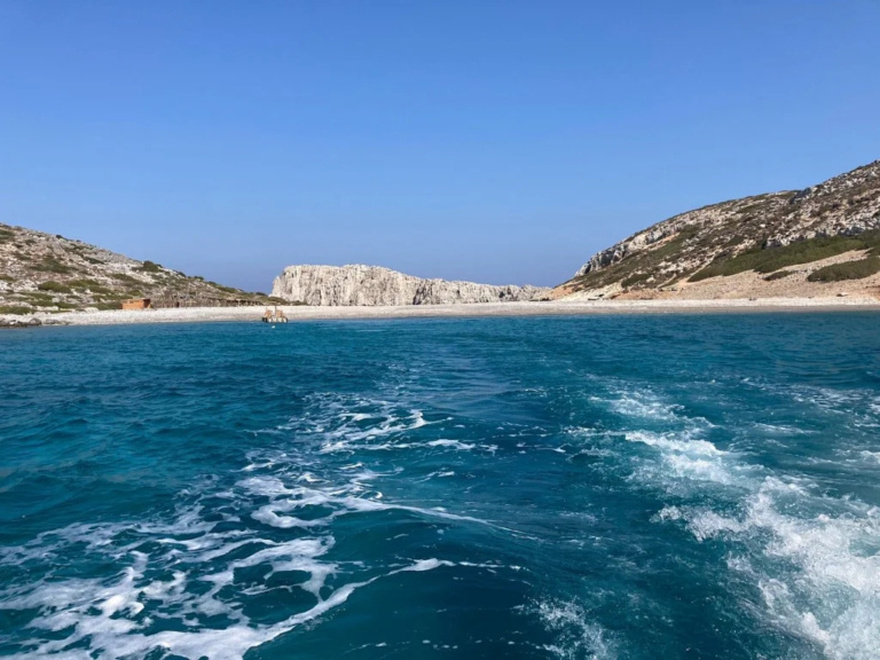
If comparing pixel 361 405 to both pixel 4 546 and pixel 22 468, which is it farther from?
pixel 4 546

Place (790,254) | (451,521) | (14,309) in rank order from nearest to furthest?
(451,521)
(14,309)
(790,254)

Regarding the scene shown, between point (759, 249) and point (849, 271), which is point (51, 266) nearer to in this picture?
point (759, 249)

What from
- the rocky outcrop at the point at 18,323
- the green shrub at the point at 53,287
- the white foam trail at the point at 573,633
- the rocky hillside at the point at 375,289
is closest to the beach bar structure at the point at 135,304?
the green shrub at the point at 53,287

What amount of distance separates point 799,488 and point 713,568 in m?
3.53

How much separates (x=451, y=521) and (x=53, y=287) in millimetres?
79748

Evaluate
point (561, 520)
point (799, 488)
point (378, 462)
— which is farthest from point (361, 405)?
point (799, 488)

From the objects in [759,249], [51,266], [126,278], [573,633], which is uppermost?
[51,266]

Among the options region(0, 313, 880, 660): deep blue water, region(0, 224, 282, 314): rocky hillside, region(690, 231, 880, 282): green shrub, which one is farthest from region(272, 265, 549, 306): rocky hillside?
region(0, 313, 880, 660): deep blue water

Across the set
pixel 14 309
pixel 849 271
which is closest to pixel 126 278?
pixel 14 309

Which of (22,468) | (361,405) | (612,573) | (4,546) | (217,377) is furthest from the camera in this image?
(217,377)

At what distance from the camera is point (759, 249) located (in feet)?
244

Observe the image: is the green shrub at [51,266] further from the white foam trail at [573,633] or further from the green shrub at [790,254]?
the white foam trail at [573,633]

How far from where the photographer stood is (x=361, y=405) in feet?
59.5

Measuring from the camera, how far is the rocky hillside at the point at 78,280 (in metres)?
68.1
